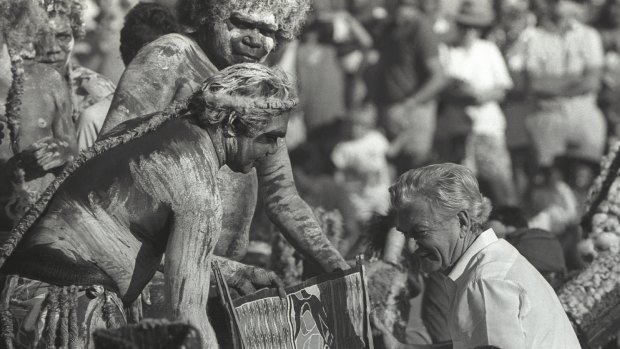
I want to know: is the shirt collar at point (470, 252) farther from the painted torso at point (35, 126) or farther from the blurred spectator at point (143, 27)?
the blurred spectator at point (143, 27)

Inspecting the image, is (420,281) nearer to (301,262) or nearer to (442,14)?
(301,262)

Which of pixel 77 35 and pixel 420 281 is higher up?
pixel 77 35

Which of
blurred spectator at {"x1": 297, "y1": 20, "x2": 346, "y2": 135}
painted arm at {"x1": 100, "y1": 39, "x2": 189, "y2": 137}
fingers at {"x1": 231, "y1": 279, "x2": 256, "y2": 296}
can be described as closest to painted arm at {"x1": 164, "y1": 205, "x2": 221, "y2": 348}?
fingers at {"x1": 231, "y1": 279, "x2": 256, "y2": 296}

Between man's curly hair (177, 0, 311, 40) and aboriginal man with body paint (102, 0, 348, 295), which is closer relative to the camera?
aboriginal man with body paint (102, 0, 348, 295)

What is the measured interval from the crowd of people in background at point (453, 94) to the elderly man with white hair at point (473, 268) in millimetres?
5254

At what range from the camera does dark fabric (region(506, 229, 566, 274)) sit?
281 inches

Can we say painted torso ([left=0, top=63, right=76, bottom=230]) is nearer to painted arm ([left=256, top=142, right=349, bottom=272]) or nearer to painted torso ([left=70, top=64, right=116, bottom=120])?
painted torso ([left=70, top=64, right=116, bottom=120])

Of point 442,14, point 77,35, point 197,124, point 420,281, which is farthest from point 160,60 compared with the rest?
point 442,14

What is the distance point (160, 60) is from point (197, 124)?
991mm

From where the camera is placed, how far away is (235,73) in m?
4.34

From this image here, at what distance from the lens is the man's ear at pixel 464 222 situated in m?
4.60

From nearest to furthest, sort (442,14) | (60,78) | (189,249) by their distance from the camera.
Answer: (189,249), (60,78), (442,14)

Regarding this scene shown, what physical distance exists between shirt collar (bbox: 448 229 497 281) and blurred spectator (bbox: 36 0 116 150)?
8.67 feet

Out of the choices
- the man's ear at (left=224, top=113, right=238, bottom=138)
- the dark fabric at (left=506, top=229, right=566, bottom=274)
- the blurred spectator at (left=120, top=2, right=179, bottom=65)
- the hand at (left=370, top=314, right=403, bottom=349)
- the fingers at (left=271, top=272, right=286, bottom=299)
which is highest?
the blurred spectator at (left=120, top=2, right=179, bottom=65)
